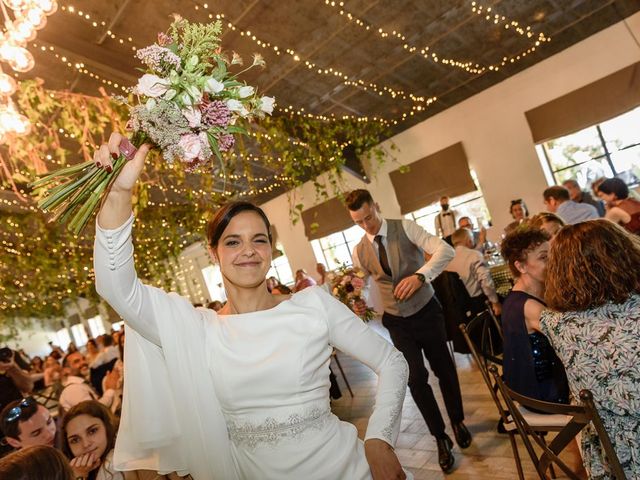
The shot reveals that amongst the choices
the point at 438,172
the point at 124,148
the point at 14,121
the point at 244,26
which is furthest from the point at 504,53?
the point at 124,148

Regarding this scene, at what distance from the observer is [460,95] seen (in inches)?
316

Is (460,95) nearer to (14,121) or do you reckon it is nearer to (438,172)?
(438,172)

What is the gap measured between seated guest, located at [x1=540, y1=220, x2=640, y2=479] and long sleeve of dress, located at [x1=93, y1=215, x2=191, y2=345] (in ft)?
4.54

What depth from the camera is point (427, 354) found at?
311 cm

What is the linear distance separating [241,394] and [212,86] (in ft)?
3.02

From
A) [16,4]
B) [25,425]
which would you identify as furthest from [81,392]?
[16,4]

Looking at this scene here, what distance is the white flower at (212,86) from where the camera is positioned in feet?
4.06

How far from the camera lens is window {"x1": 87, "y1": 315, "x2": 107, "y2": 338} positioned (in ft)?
69.2

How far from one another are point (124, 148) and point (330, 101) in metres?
6.72

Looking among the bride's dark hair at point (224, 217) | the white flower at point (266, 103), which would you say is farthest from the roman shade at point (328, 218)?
the white flower at point (266, 103)

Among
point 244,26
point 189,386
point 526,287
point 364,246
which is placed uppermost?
point 244,26

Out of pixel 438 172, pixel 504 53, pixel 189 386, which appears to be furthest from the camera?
pixel 438 172

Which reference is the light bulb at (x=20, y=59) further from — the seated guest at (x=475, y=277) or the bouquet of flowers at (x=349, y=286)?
the seated guest at (x=475, y=277)

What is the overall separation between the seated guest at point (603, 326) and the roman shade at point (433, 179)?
7.00 m
